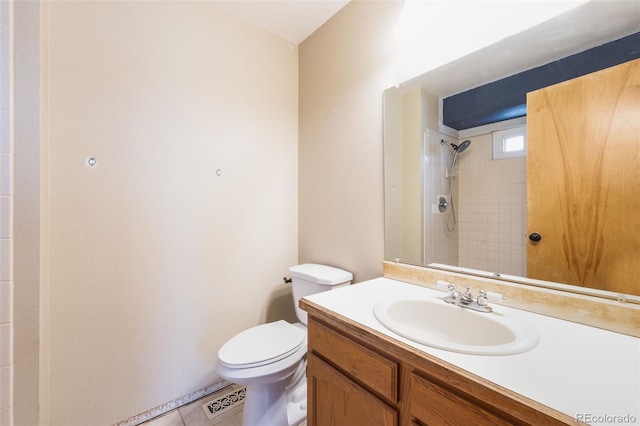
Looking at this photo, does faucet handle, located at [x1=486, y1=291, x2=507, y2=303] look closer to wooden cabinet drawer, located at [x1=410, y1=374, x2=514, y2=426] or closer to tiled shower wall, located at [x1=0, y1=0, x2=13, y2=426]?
wooden cabinet drawer, located at [x1=410, y1=374, x2=514, y2=426]

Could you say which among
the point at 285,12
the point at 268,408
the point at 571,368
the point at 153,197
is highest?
the point at 285,12

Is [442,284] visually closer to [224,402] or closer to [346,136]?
[346,136]

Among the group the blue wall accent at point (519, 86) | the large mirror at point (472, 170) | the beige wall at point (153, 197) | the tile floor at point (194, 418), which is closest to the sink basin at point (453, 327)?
the large mirror at point (472, 170)

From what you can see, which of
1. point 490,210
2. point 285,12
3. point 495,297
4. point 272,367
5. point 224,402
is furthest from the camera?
point 285,12

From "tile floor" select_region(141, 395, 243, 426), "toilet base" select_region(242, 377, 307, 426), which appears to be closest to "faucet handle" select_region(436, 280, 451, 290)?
"toilet base" select_region(242, 377, 307, 426)

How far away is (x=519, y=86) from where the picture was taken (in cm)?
94

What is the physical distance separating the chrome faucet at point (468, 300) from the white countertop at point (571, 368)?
0.09 meters

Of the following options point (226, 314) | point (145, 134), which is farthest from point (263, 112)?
point (226, 314)

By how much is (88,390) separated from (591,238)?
2.14 metres

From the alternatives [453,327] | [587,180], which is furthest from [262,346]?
[587,180]

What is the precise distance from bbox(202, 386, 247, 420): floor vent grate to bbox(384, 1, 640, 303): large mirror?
1.24 meters

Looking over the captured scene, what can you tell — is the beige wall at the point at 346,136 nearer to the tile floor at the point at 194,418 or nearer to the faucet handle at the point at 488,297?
the faucet handle at the point at 488,297

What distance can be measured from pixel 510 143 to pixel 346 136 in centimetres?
84

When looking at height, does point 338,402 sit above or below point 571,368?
below
